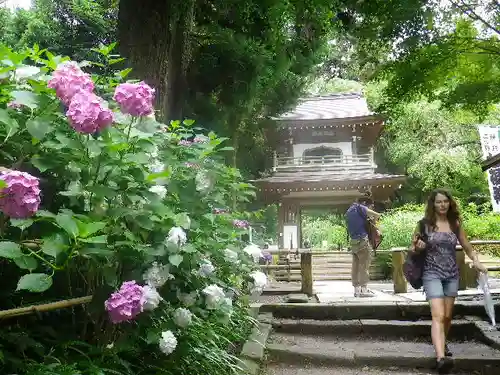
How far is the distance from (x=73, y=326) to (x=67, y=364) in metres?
0.29

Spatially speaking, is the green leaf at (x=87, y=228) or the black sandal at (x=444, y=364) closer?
the green leaf at (x=87, y=228)

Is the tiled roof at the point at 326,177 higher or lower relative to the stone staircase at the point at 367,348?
higher

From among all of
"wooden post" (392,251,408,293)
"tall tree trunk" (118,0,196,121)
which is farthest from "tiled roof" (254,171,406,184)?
"tall tree trunk" (118,0,196,121)

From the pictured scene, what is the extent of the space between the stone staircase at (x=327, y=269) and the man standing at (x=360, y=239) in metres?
4.29

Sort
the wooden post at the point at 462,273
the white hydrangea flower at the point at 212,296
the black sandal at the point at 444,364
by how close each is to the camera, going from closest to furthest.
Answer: the white hydrangea flower at the point at 212,296
the black sandal at the point at 444,364
the wooden post at the point at 462,273

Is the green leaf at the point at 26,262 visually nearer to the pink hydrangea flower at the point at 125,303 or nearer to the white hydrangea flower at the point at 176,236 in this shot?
the pink hydrangea flower at the point at 125,303

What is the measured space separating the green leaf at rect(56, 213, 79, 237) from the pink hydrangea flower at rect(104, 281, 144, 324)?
1.09ft

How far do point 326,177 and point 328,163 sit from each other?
1.25 meters

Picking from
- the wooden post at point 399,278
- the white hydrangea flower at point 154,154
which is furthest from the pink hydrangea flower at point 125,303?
the wooden post at point 399,278

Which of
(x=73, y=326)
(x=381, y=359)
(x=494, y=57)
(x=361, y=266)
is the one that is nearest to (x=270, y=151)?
(x=361, y=266)

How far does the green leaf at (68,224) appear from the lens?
4.31ft

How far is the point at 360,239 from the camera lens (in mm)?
6227

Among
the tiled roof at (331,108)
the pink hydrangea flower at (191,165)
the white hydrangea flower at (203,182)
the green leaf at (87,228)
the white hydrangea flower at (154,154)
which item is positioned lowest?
the green leaf at (87,228)

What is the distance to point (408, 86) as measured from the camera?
16.8 feet
